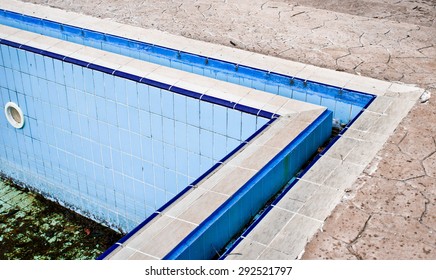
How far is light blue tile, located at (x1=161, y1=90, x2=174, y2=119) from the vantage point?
390cm

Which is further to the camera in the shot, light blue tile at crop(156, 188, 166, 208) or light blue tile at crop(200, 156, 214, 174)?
light blue tile at crop(156, 188, 166, 208)

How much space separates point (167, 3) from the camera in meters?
5.89

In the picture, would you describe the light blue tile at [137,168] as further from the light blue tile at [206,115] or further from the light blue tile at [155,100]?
the light blue tile at [206,115]

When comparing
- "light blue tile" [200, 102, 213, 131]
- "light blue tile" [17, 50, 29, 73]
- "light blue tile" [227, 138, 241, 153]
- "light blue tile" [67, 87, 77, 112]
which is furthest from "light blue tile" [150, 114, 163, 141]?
"light blue tile" [17, 50, 29, 73]

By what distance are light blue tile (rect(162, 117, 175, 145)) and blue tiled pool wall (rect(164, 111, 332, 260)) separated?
0.99 metres

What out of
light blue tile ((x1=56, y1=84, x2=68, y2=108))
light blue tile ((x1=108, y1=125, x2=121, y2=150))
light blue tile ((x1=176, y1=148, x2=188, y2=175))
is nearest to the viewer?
light blue tile ((x1=176, y1=148, x2=188, y2=175))

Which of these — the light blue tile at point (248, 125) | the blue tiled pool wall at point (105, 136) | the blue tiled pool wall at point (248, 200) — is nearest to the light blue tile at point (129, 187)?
the blue tiled pool wall at point (105, 136)

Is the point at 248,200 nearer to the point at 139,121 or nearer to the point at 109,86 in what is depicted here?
the point at 139,121

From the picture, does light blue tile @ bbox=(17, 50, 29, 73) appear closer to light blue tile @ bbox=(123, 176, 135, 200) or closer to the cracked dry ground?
the cracked dry ground

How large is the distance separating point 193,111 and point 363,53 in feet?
5.63

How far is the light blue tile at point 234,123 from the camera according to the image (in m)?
3.68
